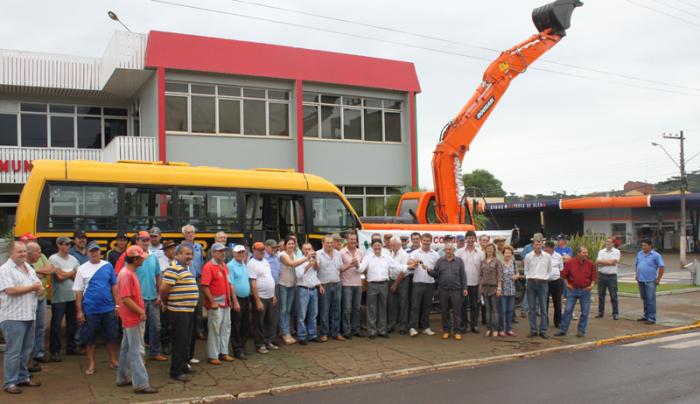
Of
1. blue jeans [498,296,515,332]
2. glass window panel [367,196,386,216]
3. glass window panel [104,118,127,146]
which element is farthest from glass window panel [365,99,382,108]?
blue jeans [498,296,515,332]

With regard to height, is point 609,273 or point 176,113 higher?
point 176,113

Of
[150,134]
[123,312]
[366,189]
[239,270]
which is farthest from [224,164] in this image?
[123,312]

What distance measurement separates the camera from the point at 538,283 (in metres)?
11.3

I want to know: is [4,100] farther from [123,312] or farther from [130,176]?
[123,312]

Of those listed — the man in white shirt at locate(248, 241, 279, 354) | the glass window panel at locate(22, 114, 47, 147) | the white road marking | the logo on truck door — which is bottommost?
the white road marking

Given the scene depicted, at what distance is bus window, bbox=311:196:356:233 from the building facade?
10.5m

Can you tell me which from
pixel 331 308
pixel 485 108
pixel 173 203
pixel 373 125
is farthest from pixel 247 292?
pixel 373 125

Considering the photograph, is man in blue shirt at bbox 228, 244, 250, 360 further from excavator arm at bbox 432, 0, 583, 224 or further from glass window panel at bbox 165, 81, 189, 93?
glass window panel at bbox 165, 81, 189, 93

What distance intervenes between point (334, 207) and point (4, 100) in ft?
54.5

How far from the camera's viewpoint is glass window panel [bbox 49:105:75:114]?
2366 cm

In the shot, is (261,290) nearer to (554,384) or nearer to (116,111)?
(554,384)

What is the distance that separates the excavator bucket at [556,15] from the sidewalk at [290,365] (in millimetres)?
7902

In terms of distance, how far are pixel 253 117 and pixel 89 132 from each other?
6.69 metres

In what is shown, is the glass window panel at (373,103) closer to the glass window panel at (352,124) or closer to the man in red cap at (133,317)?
the glass window panel at (352,124)
